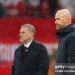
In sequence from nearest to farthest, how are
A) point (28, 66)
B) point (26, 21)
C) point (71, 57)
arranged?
point (71, 57) → point (28, 66) → point (26, 21)

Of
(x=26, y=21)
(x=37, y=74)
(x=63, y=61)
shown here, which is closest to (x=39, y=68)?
(x=37, y=74)

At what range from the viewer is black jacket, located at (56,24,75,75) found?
6.24 meters

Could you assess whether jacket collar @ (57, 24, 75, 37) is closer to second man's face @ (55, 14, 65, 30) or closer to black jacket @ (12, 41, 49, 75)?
second man's face @ (55, 14, 65, 30)

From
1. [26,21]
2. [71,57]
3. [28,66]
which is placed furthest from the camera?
[26,21]

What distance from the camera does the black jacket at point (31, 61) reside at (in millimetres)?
7383

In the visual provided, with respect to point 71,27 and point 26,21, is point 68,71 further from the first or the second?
point 26,21

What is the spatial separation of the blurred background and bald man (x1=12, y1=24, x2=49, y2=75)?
335 cm

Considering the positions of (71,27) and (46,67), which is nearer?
(71,27)

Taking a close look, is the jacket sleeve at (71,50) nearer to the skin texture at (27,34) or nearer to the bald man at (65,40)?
the bald man at (65,40)

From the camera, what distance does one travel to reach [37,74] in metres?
7.42

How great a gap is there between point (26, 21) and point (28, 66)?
370 cm

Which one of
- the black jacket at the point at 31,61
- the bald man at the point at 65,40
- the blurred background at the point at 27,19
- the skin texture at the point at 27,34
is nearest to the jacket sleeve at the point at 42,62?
the black jacket at the point at 31,61

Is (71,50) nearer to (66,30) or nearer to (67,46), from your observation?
(67,46)

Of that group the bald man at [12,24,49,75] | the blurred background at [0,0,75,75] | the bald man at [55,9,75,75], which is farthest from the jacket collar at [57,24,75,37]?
the blurred background at [0,0,75,75]
